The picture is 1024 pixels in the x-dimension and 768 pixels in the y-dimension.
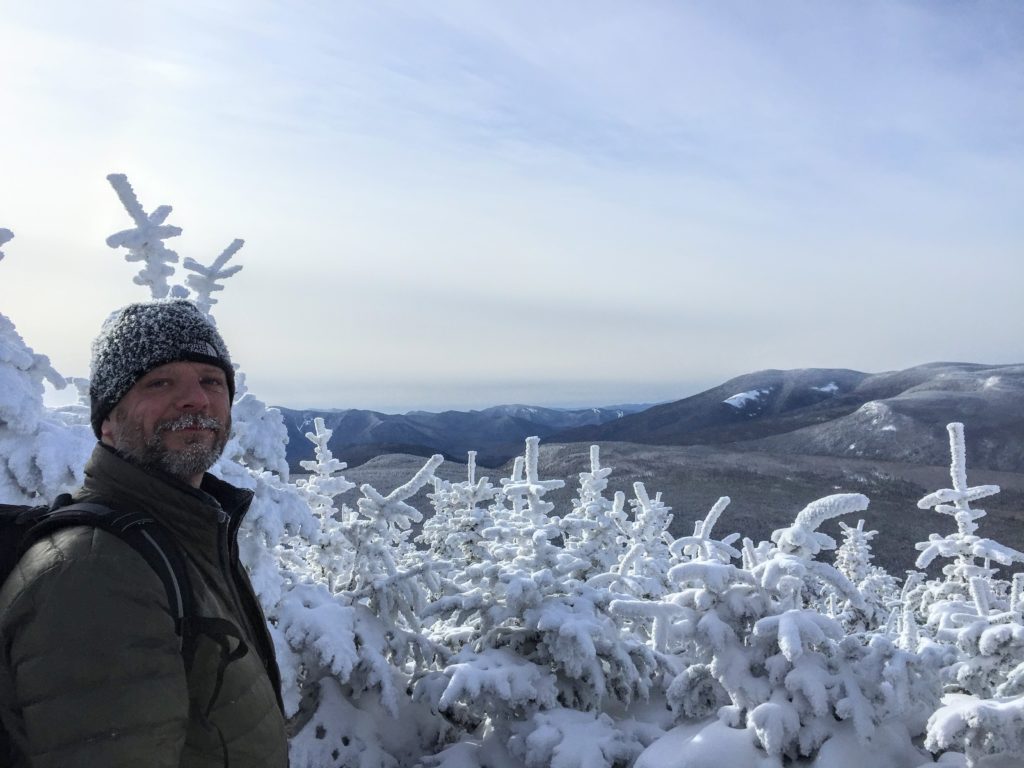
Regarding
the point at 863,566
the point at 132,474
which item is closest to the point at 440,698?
the point at 132,474

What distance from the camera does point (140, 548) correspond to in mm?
1689

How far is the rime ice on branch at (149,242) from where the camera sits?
6234mm

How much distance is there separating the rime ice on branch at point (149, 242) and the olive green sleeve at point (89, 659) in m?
5.40

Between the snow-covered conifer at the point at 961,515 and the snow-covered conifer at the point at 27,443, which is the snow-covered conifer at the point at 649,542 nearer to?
the snow-covered conifer at the point at 961,515

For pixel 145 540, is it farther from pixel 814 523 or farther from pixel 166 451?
pixel 814 523

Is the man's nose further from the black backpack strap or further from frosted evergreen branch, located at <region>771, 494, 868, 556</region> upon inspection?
frosted evergreen branch, located at <region>771, 494, 868, 556</region>

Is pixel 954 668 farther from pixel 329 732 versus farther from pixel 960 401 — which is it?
pixel 960 401

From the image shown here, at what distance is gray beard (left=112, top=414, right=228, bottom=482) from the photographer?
2.03 meters

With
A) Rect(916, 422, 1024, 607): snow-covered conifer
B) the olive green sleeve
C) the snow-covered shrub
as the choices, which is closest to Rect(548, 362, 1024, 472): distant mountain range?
Rect(916, 422, 1024, 607): snow-covered conifer

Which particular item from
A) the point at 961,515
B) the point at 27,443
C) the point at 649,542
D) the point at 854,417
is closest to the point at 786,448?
the point at 854,417

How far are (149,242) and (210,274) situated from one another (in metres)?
0.70

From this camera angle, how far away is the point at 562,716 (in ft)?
21.1

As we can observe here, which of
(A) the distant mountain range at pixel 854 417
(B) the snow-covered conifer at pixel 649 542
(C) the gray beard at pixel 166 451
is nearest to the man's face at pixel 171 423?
(C) the gray beard at pixel 166 451

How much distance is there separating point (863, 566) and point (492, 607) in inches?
603
